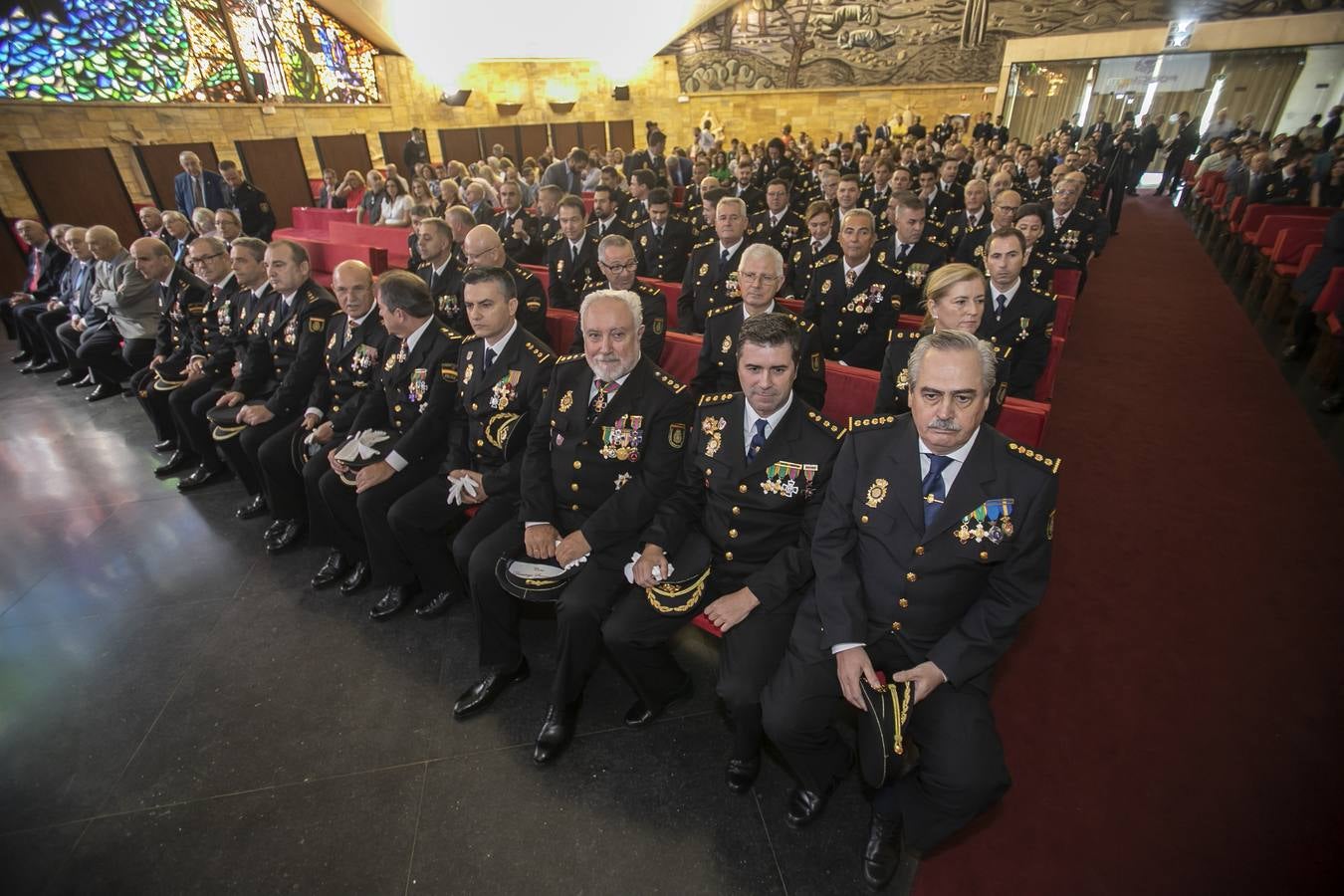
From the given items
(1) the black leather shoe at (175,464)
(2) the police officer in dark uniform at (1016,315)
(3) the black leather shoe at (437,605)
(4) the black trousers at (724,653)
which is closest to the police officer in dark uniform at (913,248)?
(2) the police officer in dark uniform at (1016,315)

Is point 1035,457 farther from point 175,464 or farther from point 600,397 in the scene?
point 175,464

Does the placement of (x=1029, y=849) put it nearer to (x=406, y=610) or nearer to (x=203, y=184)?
(x=406, y=610)

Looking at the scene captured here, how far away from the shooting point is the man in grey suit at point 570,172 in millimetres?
8429

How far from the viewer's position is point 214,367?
3.81 metres

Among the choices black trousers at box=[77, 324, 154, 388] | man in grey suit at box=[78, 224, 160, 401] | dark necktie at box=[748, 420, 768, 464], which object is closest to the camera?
dark necktie at box=[748, 420, 768, 464]

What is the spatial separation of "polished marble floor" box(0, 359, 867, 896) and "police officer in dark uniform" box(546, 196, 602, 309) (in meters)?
2.82

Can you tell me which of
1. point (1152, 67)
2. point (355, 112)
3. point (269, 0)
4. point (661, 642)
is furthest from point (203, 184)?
point (1152, 67)

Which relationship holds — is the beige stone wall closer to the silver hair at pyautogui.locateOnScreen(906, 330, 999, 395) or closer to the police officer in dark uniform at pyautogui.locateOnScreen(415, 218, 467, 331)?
the police officer in dark uniform at pyautogui.locateOnScreen(415, 218, 467, 331)

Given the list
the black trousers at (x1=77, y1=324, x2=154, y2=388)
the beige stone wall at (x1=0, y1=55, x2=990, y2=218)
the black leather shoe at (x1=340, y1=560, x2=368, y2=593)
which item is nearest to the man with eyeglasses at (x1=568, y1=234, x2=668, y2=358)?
the black leather shoe at (x1=340, y1=560, x2=368, y2=593)

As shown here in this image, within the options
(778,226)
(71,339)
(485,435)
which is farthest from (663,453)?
(71,339)

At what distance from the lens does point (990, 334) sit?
302cm

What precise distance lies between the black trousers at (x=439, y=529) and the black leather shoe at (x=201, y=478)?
6.81 ft

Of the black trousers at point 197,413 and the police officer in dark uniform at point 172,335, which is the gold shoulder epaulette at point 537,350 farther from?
the police officer in dark uniform at point 172,335

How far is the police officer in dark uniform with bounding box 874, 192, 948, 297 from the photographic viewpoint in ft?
13.1
